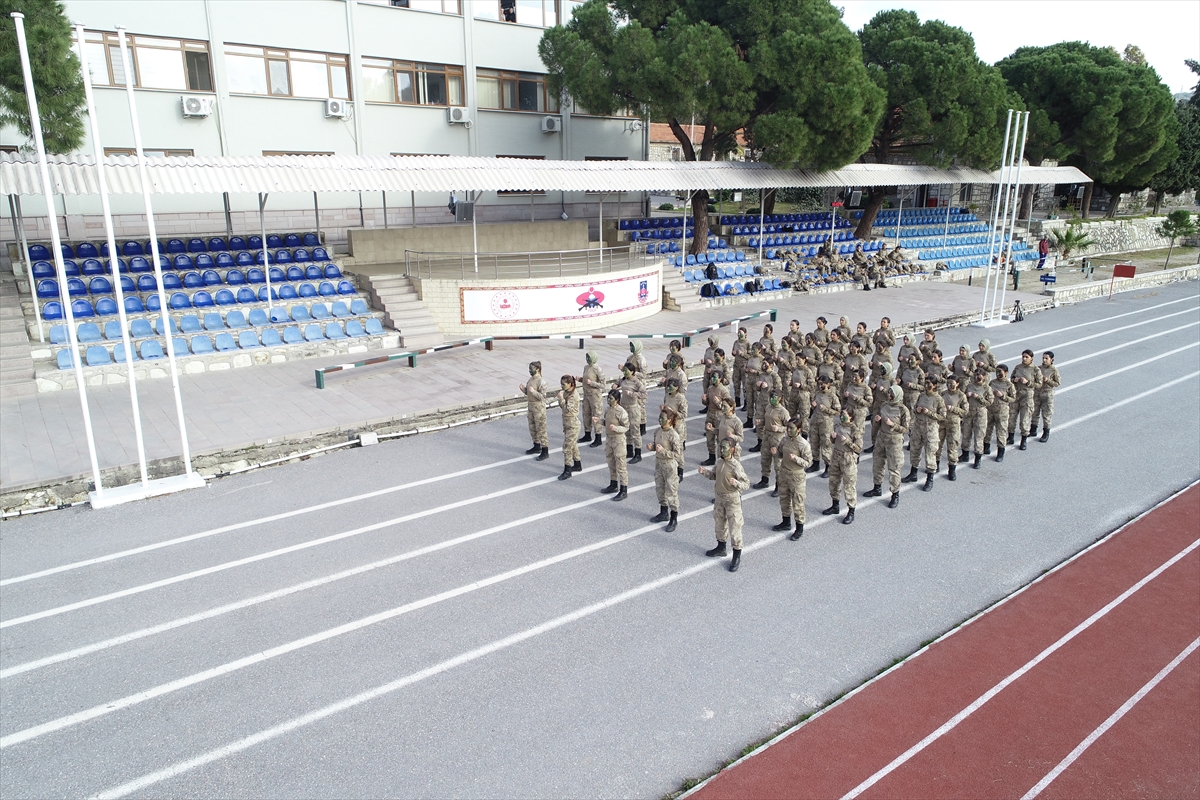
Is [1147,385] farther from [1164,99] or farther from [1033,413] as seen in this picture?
[1164,99]

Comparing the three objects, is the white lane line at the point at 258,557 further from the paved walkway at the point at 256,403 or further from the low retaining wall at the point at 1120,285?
the low retaining wall at the point at 1120,285

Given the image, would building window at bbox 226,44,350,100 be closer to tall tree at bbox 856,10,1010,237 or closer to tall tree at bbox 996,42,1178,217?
tall tree at bbox 856,10,1010,237

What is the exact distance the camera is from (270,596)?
8.06 metres

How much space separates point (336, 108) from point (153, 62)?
5.60 meters

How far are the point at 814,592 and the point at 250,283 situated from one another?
1585cm

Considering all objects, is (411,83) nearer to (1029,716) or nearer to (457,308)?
(457,308)

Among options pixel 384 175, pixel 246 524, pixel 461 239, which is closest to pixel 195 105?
pixel 461 239

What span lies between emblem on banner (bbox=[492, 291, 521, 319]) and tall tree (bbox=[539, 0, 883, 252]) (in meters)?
10.4

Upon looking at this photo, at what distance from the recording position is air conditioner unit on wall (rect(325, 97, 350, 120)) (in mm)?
27156

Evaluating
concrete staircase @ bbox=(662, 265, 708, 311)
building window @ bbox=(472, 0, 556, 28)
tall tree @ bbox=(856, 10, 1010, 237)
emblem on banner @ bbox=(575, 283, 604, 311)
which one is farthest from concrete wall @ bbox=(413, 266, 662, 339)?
tall tree @ bbox=(856, 10, 1010, 237)

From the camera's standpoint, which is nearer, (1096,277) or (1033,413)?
(1033,413)

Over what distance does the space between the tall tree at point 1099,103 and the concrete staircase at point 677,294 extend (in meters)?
27.5

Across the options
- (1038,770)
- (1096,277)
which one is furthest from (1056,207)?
(1038,770)

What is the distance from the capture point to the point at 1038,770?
5797 millimetres
